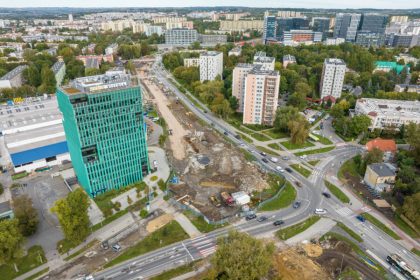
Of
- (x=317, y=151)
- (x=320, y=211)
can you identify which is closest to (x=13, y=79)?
(x=317, y=151)

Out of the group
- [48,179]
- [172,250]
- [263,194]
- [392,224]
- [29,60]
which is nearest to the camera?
[172,250]

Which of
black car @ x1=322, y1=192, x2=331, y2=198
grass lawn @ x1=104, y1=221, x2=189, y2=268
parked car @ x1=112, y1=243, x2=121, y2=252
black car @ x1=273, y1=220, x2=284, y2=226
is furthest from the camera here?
black car @ x1=322, y1=192, x2=331, y2=198

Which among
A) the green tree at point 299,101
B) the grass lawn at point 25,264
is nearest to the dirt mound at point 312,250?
the grass lawn at point 25,264

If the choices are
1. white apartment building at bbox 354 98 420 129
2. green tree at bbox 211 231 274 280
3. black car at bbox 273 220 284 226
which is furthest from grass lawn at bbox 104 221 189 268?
white apartment building at bbox 354 98 420 129

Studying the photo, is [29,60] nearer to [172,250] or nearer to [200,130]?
[200,130]

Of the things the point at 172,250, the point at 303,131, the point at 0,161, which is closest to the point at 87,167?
the point at 172,250

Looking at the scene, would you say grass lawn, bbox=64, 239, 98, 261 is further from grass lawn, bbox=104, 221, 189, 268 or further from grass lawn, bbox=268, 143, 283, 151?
grass lawn, bbox=268, 143, 283, 151
